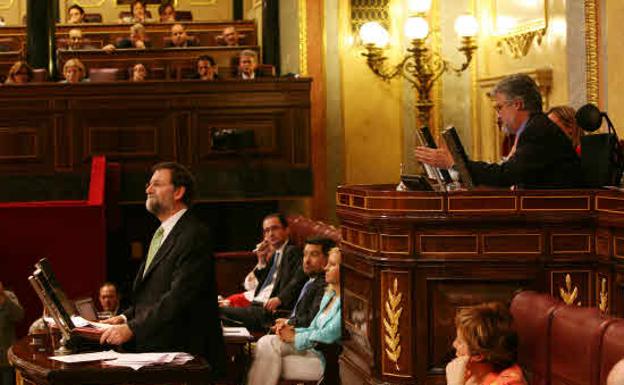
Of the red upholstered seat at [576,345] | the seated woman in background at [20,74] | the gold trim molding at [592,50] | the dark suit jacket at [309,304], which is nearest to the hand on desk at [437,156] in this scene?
the dark suit jacket at [309,304]

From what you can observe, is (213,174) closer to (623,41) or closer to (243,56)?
(243,56)

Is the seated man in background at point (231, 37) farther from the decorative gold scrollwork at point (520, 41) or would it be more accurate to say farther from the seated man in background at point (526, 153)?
the seated man in background at point (526, 153)

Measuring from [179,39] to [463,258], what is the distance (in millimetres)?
9790

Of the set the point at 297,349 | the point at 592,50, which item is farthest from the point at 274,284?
the point at 592,50

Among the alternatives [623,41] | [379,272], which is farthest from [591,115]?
[623,41]

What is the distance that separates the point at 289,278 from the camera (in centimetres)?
813

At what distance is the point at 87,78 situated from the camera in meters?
13.2

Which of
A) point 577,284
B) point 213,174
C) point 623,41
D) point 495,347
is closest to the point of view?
point 495,347

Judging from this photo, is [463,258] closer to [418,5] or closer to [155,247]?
[155,247]

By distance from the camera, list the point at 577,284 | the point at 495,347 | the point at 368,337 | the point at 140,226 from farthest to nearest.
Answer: the point at 140,226
the point at 368,337
the point at 577,284
the point at 495,347

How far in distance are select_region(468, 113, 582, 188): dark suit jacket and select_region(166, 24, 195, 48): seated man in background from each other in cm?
948

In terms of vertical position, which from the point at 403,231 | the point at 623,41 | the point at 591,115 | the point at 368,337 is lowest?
the point at 368,337

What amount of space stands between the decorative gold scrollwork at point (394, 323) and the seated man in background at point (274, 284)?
2.45 metres

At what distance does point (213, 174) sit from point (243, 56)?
1.34 m
